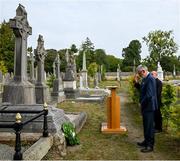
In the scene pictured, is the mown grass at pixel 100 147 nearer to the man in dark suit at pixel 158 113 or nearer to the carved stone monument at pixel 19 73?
the man in dark suit at pixel 158 113

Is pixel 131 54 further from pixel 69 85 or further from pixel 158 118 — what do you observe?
pixel 158 118

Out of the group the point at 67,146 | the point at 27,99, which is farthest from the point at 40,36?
the point at 67,146

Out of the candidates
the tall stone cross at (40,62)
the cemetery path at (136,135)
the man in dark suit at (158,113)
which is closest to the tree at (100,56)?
the tall stone cross at (40,62)

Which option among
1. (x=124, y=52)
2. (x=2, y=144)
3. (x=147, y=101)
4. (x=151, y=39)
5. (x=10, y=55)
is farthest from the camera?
(x=124, y=52)

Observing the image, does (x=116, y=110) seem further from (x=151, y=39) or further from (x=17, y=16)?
(x=151, y=39)

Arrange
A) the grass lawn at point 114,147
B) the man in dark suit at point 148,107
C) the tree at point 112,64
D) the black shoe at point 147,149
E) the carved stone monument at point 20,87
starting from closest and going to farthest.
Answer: the grass lawn at point 114,147, the black shoe at point 147,149, the man in dark suit at point 148,107, the carved stone monument at point 20,87, the tree at point 112,64

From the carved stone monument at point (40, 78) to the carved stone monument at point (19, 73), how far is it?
5.50m

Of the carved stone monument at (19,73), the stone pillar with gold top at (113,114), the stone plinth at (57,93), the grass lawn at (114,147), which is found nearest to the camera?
the grass lawn at (114,147)

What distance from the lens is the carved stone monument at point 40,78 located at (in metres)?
14.4

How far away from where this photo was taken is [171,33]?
47.9 meters

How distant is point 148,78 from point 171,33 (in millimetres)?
43145

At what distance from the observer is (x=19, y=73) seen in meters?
8.52

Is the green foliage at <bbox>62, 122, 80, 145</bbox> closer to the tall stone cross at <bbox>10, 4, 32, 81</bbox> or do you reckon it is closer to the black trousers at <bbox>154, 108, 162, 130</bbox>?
the tall stone cross at <bbox>10, 4, 32, 81</bbox>

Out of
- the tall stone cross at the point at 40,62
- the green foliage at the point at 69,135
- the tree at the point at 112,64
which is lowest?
the green foliage at the point at 69,135
